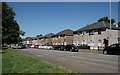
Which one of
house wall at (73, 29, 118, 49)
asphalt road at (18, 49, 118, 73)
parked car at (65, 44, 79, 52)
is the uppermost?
house wall at (73, 29, 118, 49)

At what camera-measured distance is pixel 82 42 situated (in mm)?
78625

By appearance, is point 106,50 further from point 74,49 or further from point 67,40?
point 67,40

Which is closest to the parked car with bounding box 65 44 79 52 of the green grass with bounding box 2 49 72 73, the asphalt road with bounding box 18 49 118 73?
→ the asphalt road with bounding box 18 49 118 73

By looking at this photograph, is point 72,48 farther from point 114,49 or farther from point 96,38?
point 96,38

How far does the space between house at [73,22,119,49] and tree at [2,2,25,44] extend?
19.0m

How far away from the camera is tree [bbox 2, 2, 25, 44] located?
2106 inches

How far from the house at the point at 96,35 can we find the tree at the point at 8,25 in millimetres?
19024

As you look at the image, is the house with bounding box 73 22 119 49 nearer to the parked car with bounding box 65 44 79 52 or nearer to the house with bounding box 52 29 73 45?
the parked car with bounding box 65 44 79 52

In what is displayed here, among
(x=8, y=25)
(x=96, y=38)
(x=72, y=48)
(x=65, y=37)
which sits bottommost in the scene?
(x=72, y=48)

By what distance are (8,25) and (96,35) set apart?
82.6 ft

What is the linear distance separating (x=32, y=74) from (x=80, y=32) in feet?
226

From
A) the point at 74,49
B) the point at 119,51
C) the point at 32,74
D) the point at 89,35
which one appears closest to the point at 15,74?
the point at 32,74

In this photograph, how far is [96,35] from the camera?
69.5m

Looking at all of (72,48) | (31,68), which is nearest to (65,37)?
(72,48)
